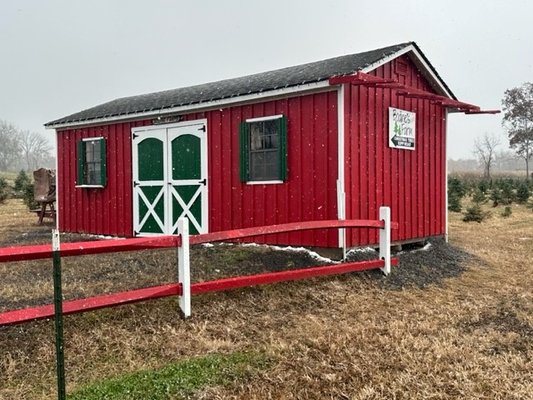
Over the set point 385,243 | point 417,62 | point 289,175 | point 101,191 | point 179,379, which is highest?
point 417,62

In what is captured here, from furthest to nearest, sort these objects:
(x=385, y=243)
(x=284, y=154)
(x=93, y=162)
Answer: (x=93, y=162)
(x=284, y=154)
(x=385, y=243)

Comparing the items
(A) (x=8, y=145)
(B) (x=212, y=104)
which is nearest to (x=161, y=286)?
(B) (x=212, y=104)

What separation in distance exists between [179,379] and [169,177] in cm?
648

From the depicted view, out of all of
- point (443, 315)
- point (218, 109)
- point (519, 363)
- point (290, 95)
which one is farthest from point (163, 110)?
point (519, 363)

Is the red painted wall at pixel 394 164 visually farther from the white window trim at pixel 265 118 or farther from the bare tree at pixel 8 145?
the bare tree at pixel 8 145

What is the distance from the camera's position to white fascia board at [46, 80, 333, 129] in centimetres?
764

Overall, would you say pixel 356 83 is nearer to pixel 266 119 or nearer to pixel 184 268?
pixel 266 119

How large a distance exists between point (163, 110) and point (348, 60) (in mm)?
3564

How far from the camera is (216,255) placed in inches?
311

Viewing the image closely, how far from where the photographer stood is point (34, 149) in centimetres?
8356

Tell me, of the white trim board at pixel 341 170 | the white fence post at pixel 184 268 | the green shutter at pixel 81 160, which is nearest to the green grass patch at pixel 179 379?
the white fence post at pixel 184 268

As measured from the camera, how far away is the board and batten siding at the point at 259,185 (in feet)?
25.6

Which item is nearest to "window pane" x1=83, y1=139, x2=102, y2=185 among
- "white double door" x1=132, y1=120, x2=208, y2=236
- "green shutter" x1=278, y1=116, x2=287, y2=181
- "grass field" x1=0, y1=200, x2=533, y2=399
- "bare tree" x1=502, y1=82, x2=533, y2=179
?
"white double door" x1=132, y1=120, x2=208, y2=236

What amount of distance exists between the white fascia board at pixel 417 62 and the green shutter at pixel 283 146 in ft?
4.89
